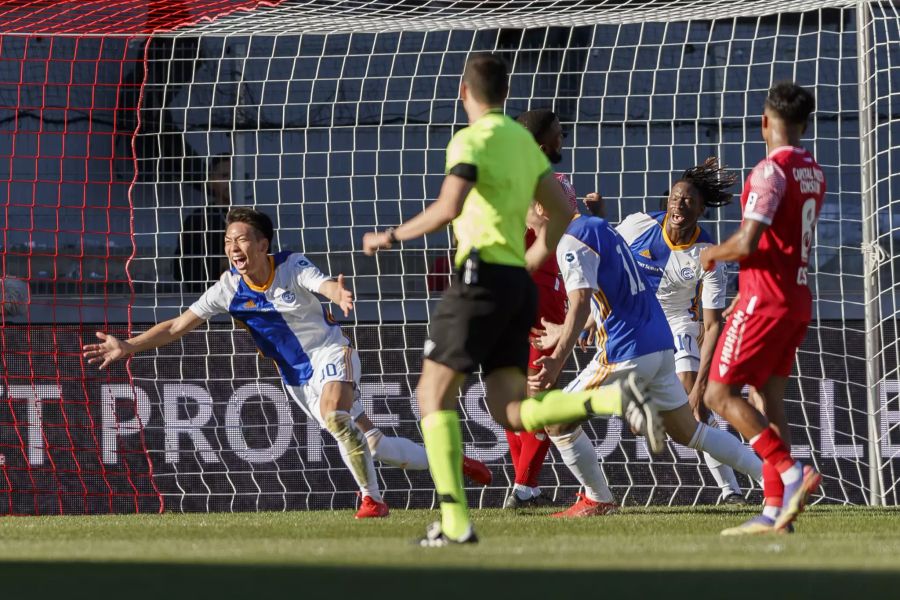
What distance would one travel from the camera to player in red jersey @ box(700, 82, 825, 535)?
6215 mm

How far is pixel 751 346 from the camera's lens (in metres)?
6.29

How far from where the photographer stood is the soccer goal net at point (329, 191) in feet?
32.0

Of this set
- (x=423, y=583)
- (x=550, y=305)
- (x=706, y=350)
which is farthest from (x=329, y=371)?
(x=423, y=583)

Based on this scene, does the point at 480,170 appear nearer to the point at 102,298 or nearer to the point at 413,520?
the point at 413,520

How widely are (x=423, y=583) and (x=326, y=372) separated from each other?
4123 millimetres

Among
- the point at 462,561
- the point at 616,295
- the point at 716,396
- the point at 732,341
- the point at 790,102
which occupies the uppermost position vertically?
the point at 790,102

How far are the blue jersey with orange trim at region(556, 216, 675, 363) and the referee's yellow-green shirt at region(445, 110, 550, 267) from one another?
1.62m

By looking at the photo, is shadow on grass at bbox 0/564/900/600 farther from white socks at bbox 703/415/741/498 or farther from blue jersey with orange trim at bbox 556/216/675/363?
white socks at bbox 703/415/741/498

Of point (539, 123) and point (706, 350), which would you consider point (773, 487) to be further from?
point (539, 123)

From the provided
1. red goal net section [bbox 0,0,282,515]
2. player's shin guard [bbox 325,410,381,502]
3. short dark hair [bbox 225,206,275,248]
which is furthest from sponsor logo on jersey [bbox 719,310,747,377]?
red goal net section [bbox 0,0,282,515]

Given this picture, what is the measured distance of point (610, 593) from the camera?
394cm

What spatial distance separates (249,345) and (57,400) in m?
1.37

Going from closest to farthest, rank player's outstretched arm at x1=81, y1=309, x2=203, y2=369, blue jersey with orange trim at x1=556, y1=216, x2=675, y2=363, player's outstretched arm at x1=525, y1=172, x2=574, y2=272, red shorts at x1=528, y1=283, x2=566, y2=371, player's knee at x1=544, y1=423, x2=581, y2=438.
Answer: player's outstretched arm at x1=525, y1=172, x2=574, y2=272, blue jersey with orange trim at x1=556, y1=216, x2=675, y2=363, player's knee at x1=544, y1=423, x2=581, y2=438, player's outstretched arm at x1=81, y1=309, x2=203, y2=369, red shorts at x1=528, y1=283, x2=566, y2=371

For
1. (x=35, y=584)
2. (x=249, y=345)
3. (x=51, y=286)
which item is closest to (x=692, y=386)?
(x=249, y=345)
